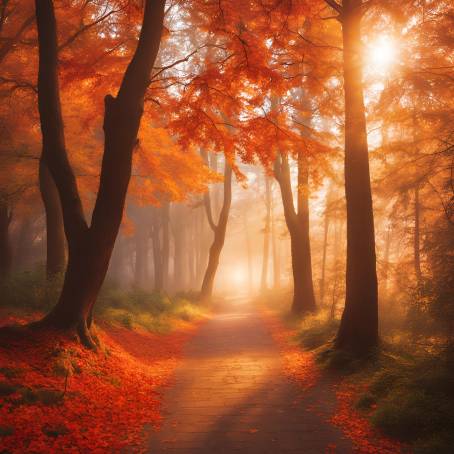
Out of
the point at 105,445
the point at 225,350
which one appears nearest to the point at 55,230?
the point at 225,350

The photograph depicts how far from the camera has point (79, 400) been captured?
5980mm

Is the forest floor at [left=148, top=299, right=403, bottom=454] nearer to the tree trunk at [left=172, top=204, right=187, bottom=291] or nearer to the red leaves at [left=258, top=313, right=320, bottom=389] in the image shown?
the red leaves at [left=258, top=313, right=320, bottom=389]

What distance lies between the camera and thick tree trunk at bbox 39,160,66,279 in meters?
12.9

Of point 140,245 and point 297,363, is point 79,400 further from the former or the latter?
point 140,245

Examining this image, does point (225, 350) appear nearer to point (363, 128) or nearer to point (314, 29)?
point (363, 128)

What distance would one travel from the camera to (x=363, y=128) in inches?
352

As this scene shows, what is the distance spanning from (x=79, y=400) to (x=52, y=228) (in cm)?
841

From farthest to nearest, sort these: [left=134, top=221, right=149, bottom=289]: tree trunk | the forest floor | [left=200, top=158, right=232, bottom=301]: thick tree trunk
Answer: [left=134, top=221, right=149, bottom=289]: tree trunk, [left=200, top=158, right=232, bottom=301]: thick tree trunk, the forest floor

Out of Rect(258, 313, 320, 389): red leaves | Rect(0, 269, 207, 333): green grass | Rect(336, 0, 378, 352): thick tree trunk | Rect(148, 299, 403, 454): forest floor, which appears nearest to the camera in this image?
Rect(148, 299, 403, 454): forest floor

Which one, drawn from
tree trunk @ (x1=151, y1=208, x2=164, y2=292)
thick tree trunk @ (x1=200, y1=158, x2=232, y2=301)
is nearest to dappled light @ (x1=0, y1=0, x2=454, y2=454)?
thick tree trunk @ (x1=200, y1=158, x2=232, y2=301)

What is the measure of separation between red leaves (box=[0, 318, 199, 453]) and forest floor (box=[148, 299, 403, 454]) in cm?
43

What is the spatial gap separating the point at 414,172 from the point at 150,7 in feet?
30.1

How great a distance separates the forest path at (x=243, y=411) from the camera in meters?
5.00

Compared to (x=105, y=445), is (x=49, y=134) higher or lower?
higher
